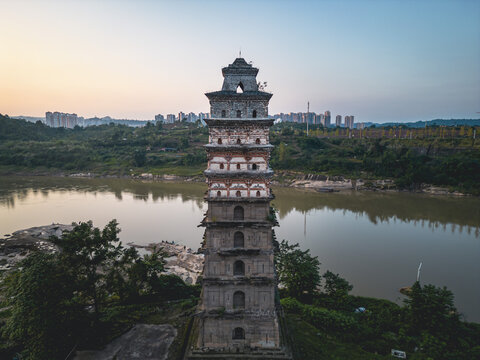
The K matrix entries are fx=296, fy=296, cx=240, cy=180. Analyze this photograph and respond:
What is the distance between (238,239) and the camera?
13.0 m

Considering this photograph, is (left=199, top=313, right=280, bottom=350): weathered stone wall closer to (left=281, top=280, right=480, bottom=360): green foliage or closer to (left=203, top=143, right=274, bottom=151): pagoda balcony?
(left=281, top=280, right=480, bottom=360): green foliage

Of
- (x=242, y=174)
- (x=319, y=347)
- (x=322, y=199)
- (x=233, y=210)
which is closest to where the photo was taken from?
(x=242, y=174)

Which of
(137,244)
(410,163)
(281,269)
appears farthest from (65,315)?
(410,163)

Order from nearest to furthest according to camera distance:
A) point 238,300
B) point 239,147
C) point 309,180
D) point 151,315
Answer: point 239,147 → point 238,300 → point 151,315 → point 309,180

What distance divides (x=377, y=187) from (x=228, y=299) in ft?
188

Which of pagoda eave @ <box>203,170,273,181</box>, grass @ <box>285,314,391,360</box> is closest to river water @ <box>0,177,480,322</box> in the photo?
grass @ <box>285,314,391,360</box>

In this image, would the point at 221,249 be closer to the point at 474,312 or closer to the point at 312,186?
the point at 474,312

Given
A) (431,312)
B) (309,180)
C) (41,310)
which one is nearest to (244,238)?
(41,310)

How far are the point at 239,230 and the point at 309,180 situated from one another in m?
56.8

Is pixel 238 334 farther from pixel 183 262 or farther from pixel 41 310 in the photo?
pixel 183 262

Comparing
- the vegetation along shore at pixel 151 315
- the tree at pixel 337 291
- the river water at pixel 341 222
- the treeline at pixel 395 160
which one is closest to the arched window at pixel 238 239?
the vegetation along shore at pixel 151 315

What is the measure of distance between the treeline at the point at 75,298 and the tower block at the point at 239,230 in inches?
184

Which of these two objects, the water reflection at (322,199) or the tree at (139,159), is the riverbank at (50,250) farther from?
the tree at (139,159)

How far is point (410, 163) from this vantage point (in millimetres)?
63844
